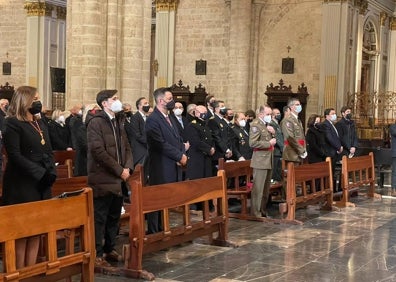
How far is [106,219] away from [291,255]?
2249 millimetres

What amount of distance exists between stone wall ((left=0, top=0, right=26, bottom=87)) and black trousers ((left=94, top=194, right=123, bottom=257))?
2112cm

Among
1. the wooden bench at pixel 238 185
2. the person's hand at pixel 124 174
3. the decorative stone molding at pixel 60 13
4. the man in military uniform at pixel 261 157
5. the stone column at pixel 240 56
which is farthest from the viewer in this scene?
the decorative stone molding at pixel 60 13

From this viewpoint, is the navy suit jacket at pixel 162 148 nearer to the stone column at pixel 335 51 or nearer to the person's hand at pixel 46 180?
the person's hand at pixel 46 180

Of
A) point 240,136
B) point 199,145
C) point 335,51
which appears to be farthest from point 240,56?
point 199,145

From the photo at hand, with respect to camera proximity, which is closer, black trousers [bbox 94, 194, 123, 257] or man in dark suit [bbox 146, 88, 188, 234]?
black trousers [bbox 94, 194, 123, 257]

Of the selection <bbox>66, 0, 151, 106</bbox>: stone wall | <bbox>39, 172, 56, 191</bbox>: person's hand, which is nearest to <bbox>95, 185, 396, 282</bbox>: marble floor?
→ <bbox>39, 172, 56, 191</bbox>: person's hand

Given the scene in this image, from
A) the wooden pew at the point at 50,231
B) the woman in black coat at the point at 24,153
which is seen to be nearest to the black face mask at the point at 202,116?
the woman in black coat at the point at 24,153

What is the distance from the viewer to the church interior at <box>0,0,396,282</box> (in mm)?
11969

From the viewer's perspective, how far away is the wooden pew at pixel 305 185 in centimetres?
939

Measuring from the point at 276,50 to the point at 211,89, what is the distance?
116 inches

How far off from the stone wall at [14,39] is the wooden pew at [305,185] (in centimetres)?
1823

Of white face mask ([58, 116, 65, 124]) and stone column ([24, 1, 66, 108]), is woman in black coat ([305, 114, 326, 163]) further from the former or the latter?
stone column ([24, 1, 66, 108])

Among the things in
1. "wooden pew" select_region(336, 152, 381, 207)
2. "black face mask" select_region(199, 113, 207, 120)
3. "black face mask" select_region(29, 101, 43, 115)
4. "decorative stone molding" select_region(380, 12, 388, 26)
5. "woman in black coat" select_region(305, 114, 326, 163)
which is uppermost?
"decorative stone molding" select_region(380, 12, 388, 26)

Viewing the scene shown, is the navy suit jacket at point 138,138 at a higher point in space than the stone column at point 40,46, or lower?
lower
